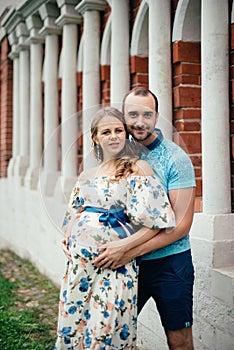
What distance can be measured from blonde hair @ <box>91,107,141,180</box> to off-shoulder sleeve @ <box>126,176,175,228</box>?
53 mm

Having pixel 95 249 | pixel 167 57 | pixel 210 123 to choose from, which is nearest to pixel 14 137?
pixel 167 57

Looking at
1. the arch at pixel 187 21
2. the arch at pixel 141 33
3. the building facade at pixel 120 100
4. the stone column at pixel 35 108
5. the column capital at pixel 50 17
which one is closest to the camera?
the building facade at pixel 120 100

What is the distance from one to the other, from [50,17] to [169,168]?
3.94m

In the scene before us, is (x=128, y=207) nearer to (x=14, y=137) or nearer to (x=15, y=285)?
(x=15, y=285)

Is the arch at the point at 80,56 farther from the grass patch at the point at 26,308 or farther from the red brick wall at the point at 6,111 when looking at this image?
the red brick wall at the point at 6,111

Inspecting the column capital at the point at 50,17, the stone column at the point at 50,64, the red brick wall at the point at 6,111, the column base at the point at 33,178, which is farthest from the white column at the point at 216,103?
the red brick wall at the point at 6,111

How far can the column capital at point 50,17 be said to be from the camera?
5.70 meters

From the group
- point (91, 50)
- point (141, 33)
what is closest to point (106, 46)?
point (91, 50)

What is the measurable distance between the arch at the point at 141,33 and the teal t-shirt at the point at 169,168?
71.4 inches

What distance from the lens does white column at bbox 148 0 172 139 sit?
11.4 ft

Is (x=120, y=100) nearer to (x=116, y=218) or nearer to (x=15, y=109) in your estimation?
(x=116, y=218)

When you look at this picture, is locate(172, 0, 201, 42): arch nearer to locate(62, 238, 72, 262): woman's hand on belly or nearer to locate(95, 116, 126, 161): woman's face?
locate(95, 116, 126, 161): woman's face

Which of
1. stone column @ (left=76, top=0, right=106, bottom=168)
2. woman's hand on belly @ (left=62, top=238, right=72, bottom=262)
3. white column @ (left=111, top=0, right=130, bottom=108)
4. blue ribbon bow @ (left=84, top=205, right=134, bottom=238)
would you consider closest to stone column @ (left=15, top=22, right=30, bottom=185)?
stone column @ (left=76, top=0, right=106, bottom=168)

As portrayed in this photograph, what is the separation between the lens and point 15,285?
17.5 feet
